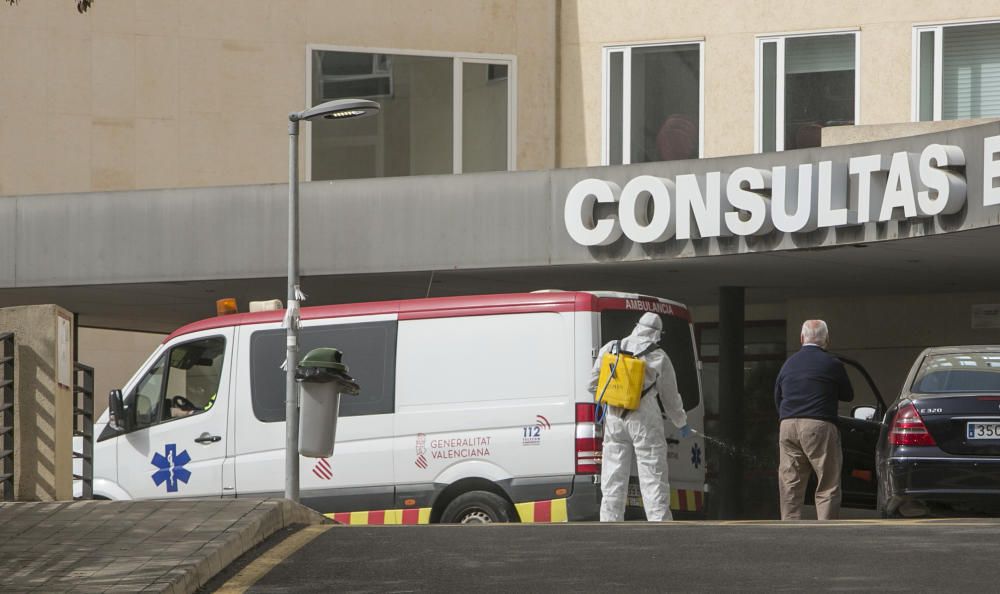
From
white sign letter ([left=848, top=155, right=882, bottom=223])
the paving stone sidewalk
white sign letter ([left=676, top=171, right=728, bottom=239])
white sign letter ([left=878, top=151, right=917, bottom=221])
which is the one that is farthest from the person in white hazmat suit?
white sign letter ([left=676, top=171, right=728, bottom=239])

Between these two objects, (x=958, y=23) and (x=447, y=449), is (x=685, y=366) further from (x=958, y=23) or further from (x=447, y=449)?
(x=958, y=23)

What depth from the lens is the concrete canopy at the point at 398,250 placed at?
18797 mm

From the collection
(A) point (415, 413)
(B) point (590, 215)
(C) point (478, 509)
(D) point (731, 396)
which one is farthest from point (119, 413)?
(D) point (731, 396)

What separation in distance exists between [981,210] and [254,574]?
940 cm

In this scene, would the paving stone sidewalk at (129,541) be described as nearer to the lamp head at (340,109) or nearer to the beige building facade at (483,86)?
the lamp head at (340,109)

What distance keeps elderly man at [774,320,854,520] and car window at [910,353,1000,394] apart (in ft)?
2.70

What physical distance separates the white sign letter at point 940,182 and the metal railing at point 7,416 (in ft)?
28.1

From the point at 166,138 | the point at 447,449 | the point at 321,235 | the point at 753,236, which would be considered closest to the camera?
the point at 447,449

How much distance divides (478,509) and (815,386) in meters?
2.80

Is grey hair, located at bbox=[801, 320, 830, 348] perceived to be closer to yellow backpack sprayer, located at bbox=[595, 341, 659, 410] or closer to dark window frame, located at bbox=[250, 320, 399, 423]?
yellow backpack sprayer, located at bbox=[595, 341, 659, 410]

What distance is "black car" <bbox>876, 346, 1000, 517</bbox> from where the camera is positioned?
12.0 metres

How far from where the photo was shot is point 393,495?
1398 centimetres

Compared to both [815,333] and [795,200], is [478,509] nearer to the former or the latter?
[815,333]

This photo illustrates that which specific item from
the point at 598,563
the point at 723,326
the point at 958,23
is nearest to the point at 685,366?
the point at 598,563
